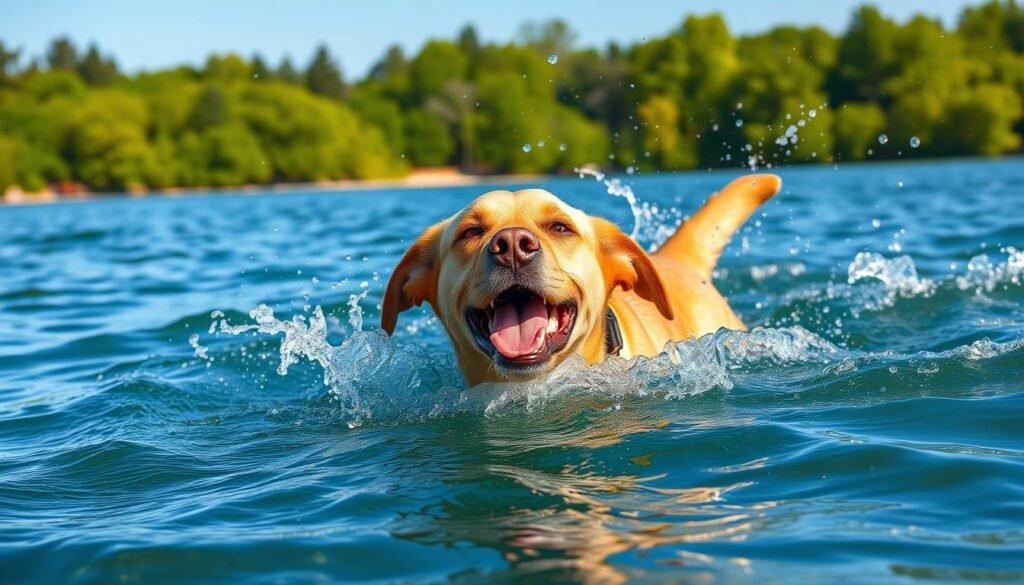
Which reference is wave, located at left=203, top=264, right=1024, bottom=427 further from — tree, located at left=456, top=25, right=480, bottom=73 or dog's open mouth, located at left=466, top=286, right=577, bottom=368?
tree, located at left=456, top=25, right=480, bottom=73

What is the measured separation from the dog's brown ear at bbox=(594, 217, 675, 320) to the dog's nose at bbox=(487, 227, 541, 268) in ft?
2.60

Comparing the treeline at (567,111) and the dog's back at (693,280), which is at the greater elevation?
the treeline at (567,111)

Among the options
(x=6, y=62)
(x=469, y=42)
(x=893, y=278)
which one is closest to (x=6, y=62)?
(x=6, y=62)

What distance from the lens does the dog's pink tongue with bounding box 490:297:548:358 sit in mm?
4465

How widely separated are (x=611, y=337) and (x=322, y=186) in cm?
7194

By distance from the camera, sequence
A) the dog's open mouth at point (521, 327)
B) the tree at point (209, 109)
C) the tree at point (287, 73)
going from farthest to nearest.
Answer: the tree at point (287, 73), the tree at point (209, 109), the dog's open mouth at point (521, 327)

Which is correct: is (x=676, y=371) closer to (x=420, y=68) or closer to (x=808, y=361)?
(x=808, y=361)

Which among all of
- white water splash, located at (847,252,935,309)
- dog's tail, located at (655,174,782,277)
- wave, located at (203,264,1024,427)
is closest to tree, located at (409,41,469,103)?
white water splash, located at (847,252,935,309)

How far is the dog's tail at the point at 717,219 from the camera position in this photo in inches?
272

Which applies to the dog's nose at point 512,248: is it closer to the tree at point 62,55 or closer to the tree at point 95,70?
the tree at point 95,70

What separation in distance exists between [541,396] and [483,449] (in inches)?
26.6

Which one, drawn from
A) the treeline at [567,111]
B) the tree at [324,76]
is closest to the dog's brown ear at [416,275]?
the treeline at [567,111]

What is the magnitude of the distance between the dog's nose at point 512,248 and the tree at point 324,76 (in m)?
103

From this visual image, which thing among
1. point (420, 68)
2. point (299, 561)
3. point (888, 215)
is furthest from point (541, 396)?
point (420, 68)
